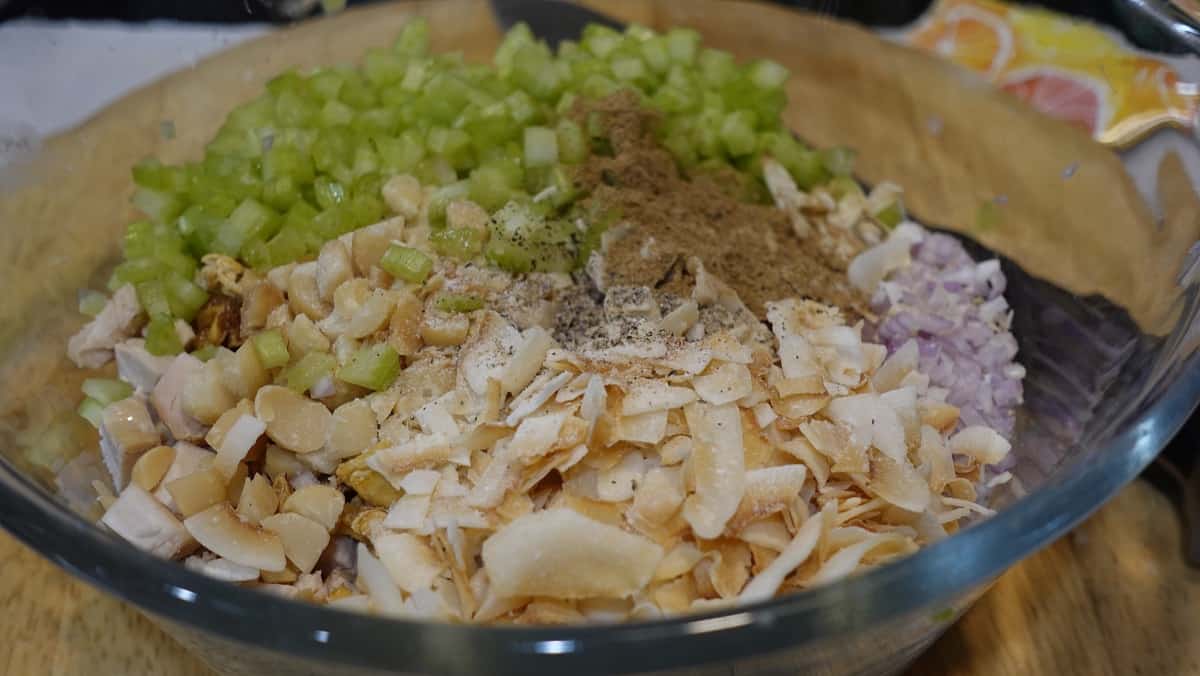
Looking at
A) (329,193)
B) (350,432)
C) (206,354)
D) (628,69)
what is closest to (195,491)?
(350,432)

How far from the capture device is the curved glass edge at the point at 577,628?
0.68 m

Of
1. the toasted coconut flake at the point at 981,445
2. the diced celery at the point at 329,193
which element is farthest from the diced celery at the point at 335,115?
the toasted coconut flake at the point at 981,445

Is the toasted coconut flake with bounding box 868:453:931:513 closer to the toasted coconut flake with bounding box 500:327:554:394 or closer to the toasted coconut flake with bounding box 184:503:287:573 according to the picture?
the toasted coconut flake with bounding box 500:327:554:394

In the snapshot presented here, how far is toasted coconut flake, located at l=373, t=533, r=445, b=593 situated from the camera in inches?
35.4

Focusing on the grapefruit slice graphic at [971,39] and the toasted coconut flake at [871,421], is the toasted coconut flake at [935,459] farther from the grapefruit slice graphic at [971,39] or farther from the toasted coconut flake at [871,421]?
the grapefruit slice graphic at [971,39]

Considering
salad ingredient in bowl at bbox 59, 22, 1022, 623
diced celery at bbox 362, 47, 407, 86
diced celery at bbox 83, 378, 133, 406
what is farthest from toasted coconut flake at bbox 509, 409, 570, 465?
diced celery at bbox 362, 47, 407, 86

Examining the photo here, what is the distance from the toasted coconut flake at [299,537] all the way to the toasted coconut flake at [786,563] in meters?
0.42

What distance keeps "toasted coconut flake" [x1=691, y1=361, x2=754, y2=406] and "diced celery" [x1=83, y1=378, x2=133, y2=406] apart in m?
0.70

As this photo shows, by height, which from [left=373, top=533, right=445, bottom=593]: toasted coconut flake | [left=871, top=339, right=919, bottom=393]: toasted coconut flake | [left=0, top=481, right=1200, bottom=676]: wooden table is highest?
[left=373, top=533, right=445, bottom=593]: toasted coconut flake

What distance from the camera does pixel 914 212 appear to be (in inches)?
62.4

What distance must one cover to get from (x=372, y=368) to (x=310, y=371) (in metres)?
0.08

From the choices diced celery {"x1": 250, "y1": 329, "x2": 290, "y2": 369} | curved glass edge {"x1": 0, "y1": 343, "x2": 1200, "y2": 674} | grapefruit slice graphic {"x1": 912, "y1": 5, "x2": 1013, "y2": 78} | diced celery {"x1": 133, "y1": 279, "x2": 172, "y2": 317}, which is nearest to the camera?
curved glass edge {"x1": 0, "y1": 343, "x2": 1200, "y2": 674}

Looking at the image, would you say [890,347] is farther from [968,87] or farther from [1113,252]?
[968,87]

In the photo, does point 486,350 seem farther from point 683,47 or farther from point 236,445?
point 683,47
